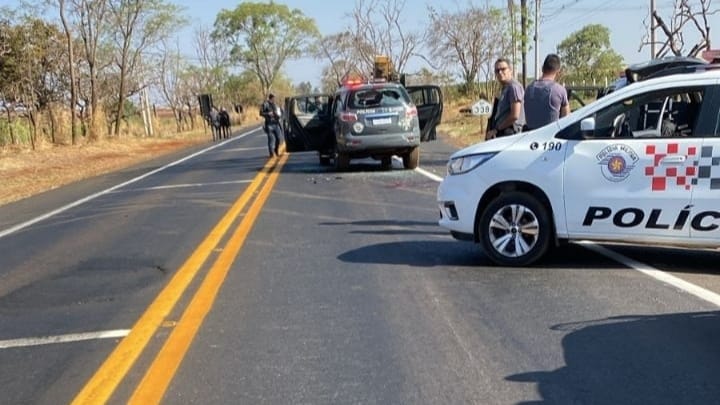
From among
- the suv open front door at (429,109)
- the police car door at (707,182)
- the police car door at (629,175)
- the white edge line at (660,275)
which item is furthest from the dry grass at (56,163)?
the police car door at (707,182)

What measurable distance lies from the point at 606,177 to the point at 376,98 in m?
10.1

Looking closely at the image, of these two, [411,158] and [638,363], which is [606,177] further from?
[411,158]

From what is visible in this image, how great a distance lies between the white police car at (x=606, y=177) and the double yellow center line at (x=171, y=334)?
235cm

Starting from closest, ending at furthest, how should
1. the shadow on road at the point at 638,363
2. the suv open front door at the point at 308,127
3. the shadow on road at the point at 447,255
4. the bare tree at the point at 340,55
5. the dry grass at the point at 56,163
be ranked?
the shadow on road at the point at 638,363 → the shadow on road at the point at 447,255 → the suv open front door at the point at 308,127 → the dry grass at the point at 56,163 → the bare tree at the point at 340,55

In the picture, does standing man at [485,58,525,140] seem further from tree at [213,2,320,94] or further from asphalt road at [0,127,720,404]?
tree at [213,2,320,94]

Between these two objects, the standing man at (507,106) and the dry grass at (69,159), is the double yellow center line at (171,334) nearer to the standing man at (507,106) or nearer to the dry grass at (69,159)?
the standing man at (507,106)

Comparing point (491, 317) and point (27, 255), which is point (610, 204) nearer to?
point (491, 317)

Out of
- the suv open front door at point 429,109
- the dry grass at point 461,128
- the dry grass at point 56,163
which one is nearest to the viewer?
the suv open front door at point 429,109

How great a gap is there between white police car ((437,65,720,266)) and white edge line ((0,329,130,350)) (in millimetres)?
3274

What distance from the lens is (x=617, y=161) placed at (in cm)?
676

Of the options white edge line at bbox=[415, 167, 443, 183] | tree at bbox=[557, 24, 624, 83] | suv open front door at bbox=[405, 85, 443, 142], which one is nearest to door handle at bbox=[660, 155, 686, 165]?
white edge line at bbox=[415, 167, 443, 183]

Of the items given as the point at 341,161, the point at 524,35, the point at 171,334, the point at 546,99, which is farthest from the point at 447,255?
the point at 524,35

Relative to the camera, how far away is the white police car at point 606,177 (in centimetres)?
657

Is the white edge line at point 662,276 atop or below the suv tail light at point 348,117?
below
